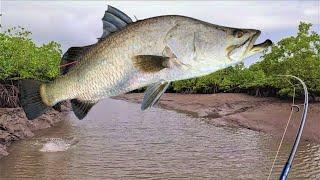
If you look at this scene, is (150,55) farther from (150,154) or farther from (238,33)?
(150,154)

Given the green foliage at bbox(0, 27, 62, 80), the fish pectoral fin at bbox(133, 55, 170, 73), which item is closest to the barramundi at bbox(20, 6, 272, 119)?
the fish pectoral fin at bbox(133, 55, 170, 73)

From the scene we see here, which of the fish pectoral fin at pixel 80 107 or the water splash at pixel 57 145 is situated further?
the water splash at pixel 57 145

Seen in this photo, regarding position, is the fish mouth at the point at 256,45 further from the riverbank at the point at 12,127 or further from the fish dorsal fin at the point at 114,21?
the riverbank at the point at 12,127

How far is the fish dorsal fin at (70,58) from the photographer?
883mm

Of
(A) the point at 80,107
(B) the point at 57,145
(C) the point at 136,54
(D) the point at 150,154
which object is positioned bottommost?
(B) the point at 57,145

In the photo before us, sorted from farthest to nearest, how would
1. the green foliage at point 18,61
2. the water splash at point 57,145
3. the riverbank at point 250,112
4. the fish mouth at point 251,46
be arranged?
1. the riverbank at point 250,112
2. the water splash at point 57,145
3. the green foliage at point 18,61
4. the fish mouth at point 251,46

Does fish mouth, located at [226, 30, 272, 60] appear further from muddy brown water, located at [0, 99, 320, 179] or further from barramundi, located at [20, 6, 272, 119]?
muddy brown water, located at [0, 99, 320, 179]

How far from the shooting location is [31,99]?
2.94ft

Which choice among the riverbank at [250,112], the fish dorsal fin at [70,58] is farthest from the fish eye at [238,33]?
the riverbank at [250,112]

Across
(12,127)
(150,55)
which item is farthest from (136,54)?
(12,127)

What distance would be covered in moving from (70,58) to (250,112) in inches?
1730

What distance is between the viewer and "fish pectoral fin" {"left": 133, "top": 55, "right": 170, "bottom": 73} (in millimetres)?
806

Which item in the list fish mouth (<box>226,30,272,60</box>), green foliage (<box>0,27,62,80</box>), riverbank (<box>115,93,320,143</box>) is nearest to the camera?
fish mouth (<box>226,30,272,60</box>)

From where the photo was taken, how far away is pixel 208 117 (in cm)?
4647
